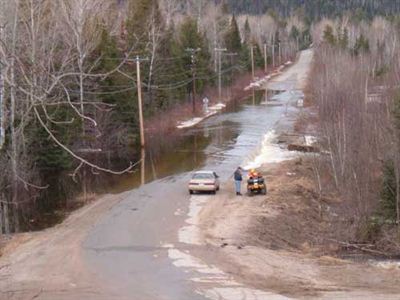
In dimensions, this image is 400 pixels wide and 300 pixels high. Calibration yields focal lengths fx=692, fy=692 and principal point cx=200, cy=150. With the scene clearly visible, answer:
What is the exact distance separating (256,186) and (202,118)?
39009mm

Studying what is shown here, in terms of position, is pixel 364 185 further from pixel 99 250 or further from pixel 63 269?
pixel 63 269

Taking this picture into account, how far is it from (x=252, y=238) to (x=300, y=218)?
5.80 m

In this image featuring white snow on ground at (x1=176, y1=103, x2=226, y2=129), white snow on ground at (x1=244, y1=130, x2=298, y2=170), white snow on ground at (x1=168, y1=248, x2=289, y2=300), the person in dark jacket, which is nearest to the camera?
white snow on ground at (x1=168, y1=248, x2=289, y2=300)

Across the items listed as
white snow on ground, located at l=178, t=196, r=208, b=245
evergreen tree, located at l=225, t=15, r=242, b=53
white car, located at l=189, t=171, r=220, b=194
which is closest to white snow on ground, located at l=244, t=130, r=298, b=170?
white car, located at l=189, t=171, r=220, b=194

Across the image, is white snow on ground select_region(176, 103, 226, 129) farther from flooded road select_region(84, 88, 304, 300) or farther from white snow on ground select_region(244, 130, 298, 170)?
white snow on ground select_region(244, 130, 298, 170)

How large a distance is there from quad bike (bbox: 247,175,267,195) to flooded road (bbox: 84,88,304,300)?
317 cm

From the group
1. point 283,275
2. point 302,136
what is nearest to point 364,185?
point 283,275

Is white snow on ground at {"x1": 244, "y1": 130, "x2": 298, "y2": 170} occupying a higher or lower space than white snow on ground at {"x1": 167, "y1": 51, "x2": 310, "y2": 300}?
A: lower

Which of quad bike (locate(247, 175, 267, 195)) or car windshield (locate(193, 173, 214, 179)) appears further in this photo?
car windshield (locate(193, 173, 214, 179))

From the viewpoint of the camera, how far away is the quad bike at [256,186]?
33875 millimetres

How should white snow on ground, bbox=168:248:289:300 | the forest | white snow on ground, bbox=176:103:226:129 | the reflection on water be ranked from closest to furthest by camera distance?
the forest → white snow on ground, bbox=168:248:289:300 → the reflection on water → white snow on ground, bbox=176:103:226:129

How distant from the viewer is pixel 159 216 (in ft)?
96.3

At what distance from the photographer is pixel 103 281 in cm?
1898

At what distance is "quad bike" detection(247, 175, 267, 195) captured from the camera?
3388 cm
